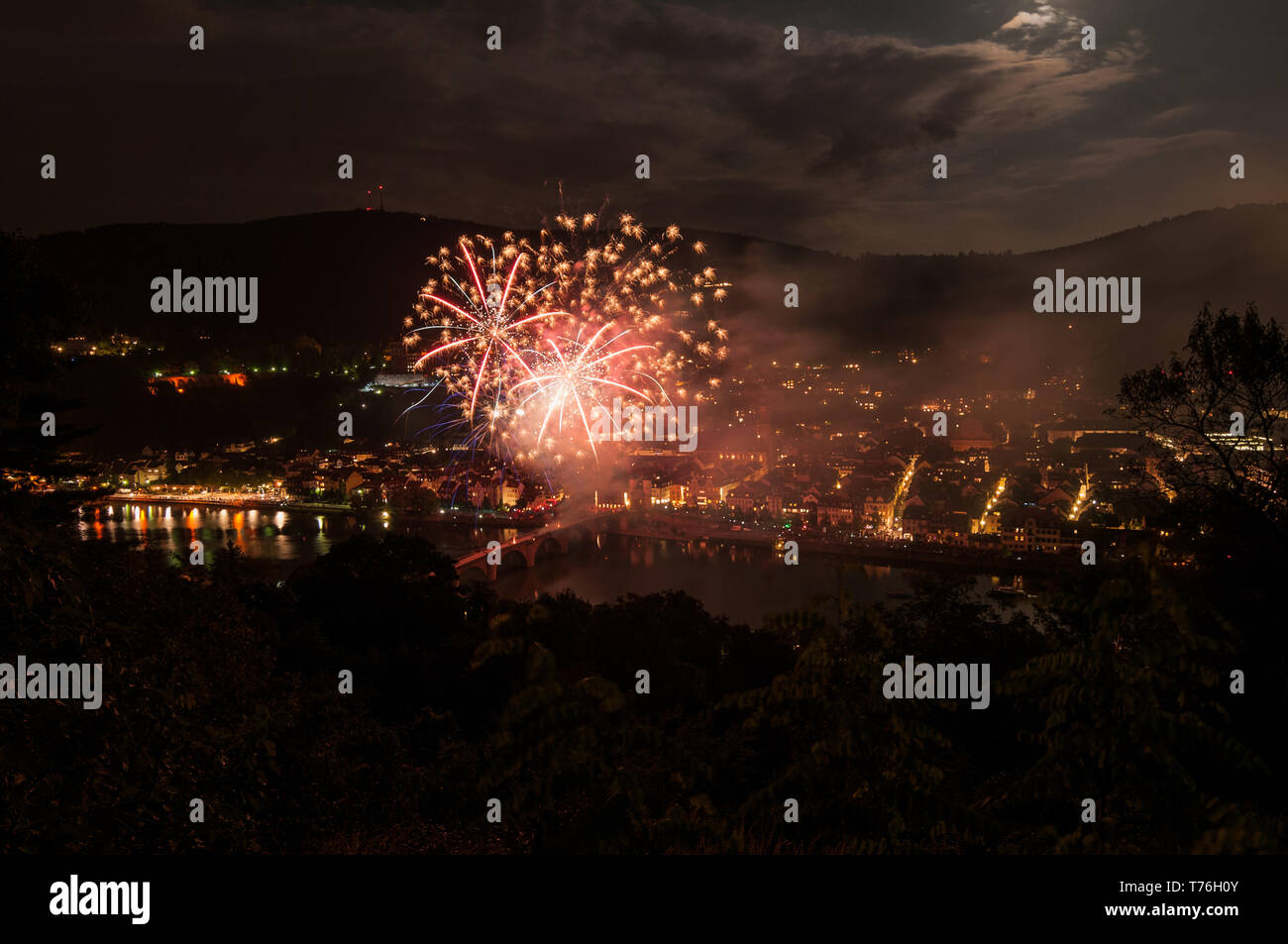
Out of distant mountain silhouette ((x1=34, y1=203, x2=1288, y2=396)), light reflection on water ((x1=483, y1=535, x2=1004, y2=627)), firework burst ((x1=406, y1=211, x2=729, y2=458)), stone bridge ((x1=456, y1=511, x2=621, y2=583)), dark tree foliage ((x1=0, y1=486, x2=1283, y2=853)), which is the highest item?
distant mountain silhouette ((x1=34, y1=203, x2=1288, y2=396))

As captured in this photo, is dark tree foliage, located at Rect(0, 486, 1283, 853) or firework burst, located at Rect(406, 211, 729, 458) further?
firework burst, located at Rect(406, 211, 729, 458)

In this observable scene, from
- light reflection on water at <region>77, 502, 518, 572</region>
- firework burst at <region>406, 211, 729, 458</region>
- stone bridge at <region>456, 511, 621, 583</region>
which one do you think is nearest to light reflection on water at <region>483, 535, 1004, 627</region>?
stone bridge at <region>456, 511, 621, 583</region>

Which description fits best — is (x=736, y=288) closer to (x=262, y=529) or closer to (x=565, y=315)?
(x=262, y=529)

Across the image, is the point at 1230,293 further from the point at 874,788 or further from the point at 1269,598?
the point at 874,788

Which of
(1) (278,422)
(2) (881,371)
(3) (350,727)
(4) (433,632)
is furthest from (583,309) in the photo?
(2) (881,371)

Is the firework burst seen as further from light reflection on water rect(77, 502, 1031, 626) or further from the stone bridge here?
the stone bridge

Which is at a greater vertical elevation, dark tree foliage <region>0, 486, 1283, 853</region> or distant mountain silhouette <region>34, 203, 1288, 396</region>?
distant mountain silhouette <region>34, 203, 1288, 396</region>

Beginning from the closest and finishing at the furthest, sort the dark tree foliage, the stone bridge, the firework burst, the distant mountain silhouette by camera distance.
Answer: the dark tree foliage
the firework burst
the stone bridge
the distant mountain silhouette

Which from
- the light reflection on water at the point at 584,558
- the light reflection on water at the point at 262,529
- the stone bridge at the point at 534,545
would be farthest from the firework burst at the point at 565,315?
the light reflection on water at the point at 262,529

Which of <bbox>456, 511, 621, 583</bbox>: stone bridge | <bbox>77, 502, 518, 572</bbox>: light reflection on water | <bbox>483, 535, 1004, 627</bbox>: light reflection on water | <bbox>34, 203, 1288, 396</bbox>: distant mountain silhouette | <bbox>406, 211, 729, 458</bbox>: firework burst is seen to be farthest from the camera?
<bbox>34, 203, 1288, 396</bbox>: distant mountain silhouette
